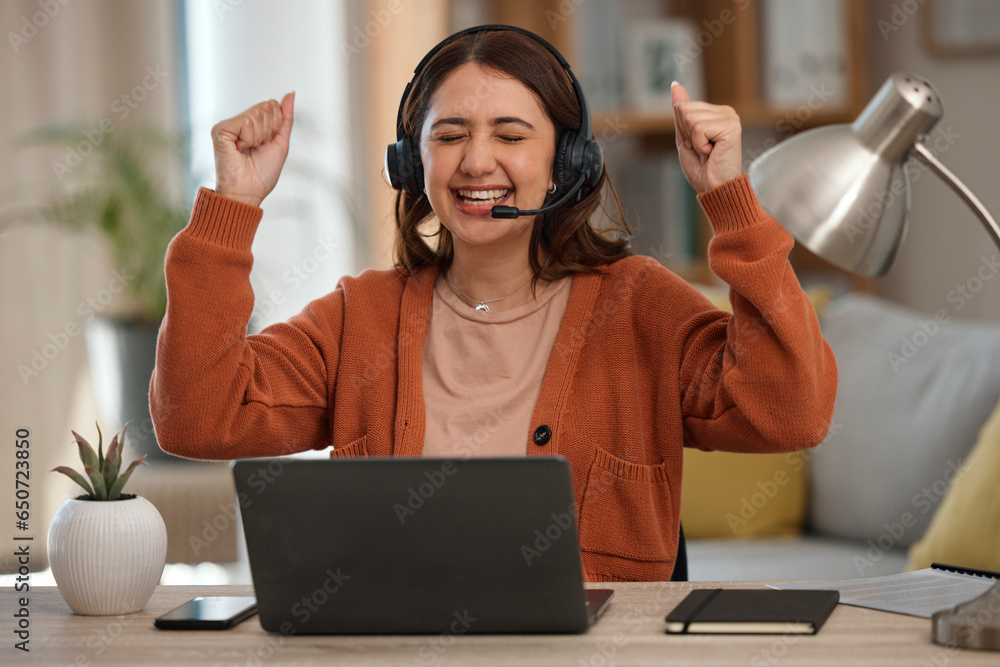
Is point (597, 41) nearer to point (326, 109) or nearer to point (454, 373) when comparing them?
point (326, 109)

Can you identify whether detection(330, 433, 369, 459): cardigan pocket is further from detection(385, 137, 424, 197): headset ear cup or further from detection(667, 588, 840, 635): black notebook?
detection(667, 588, 840, 635): black notebook

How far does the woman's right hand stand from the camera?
1.24 m

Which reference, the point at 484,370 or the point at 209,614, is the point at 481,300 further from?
the point at 209,614

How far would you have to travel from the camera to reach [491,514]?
0.80 metres

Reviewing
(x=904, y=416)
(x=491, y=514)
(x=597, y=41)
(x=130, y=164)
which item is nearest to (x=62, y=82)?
(x=130, y=164)

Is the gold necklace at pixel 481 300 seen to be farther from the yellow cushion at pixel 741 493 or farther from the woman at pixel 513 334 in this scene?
the yellow cushion at pixel 741 493

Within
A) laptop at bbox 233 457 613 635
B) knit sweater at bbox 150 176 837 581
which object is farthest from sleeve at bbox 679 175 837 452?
laptop at bbox 233 457 613 635

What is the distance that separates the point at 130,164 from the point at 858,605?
2.12 m

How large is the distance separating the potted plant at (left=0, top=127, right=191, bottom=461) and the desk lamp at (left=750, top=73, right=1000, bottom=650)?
1.84 meters

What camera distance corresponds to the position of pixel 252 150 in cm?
129

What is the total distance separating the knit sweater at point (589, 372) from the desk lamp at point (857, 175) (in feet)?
0.70

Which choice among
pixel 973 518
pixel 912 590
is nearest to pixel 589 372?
pixel 912 590

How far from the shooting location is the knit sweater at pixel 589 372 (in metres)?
1.13

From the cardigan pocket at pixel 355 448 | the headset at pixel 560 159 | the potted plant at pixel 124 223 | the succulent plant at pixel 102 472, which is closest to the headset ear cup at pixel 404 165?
the headset at pixel 560 159
